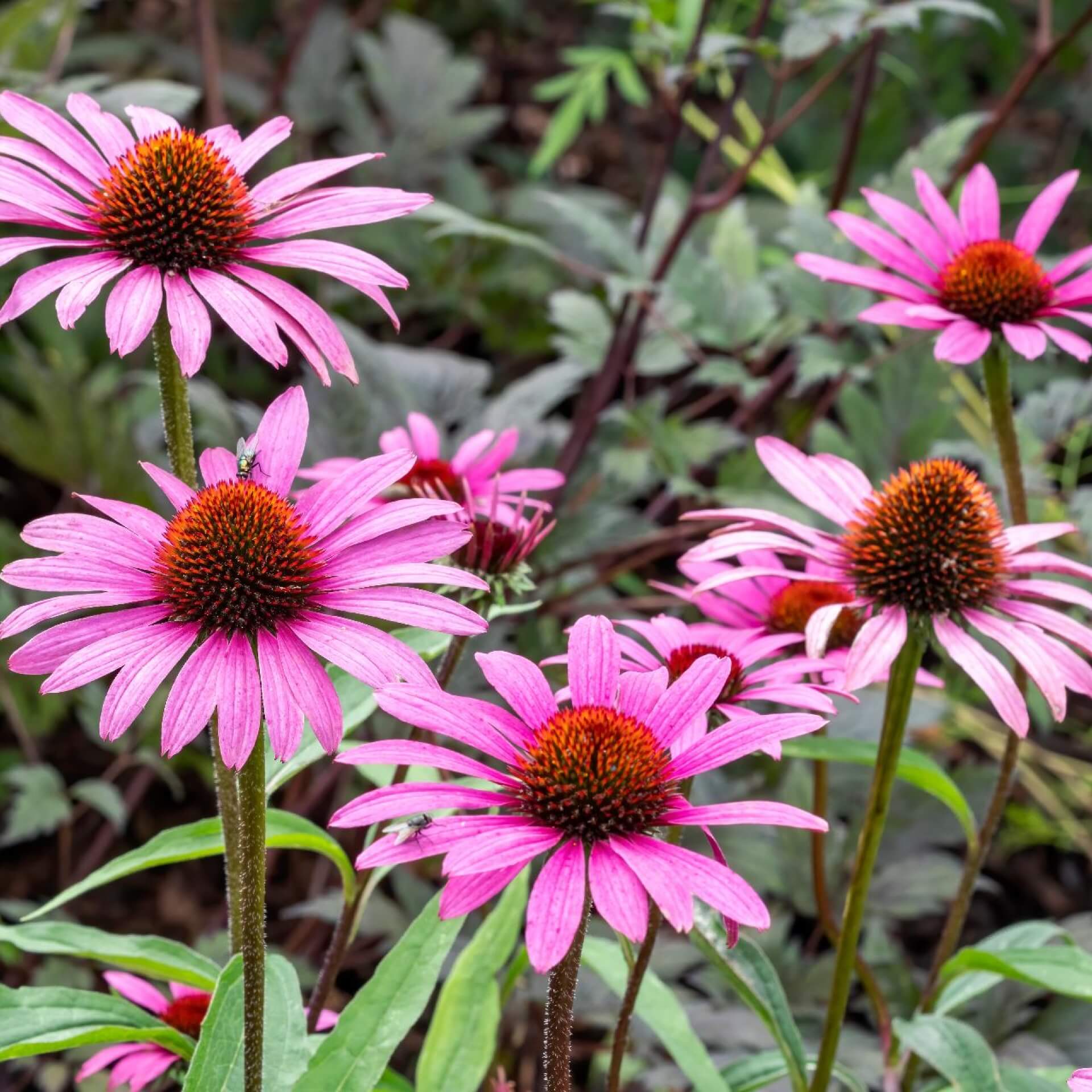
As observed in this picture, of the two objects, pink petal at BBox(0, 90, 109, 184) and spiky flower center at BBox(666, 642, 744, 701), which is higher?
pink petal at BBox(0, 90, 109, 184)

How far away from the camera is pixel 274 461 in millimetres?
1008

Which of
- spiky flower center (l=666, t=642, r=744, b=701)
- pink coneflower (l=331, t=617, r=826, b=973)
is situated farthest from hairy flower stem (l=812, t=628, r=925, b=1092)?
pink coneflower (l=331, t=617, r=826, b=973)

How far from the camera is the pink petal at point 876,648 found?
985 mm

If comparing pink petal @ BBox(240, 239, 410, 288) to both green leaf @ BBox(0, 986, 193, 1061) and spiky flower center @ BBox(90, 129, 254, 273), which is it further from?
green leaf @ BBox(0, 986, 193, 1061)

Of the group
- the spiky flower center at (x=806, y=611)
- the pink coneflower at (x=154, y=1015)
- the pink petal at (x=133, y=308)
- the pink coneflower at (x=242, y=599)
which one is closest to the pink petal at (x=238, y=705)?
the pink coneflower at (x=242, y=599)

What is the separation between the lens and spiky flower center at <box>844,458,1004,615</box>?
1110 millimetres

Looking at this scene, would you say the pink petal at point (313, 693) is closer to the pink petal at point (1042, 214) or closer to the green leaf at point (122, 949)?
the green leaf at point (122, 949)

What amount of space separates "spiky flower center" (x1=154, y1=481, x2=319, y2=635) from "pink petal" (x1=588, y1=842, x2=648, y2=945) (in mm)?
270

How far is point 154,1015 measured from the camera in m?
1.33

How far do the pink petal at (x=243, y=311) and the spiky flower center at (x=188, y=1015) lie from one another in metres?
0.64

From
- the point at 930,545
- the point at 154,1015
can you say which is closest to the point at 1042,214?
the point at 930,545

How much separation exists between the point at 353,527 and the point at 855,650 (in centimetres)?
38

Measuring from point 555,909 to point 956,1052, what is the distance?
2.02 ft

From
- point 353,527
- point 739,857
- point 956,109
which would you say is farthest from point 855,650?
point 956,109
